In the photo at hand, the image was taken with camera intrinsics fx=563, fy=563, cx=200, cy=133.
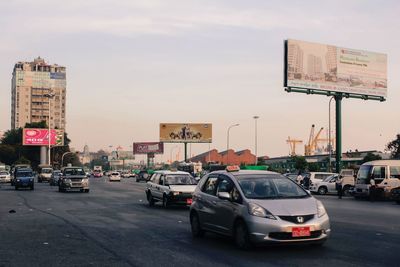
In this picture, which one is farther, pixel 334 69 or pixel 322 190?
pixel 334 69

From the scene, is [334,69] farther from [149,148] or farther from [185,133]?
[149,148]

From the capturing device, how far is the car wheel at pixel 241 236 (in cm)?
1090

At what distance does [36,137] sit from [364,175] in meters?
85.3

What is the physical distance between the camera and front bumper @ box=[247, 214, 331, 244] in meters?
10.4

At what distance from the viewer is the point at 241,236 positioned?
1112 centimetres

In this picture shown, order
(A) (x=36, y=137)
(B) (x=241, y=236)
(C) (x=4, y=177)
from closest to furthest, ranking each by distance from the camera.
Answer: (B) (x=241, y=236) < (C) (x=4, y=177) < (A) (x=36, y=137)

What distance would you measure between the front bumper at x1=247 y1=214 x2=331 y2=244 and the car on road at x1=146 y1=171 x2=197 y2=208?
12.5m

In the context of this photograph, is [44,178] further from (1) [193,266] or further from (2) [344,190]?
(1) [193,266]

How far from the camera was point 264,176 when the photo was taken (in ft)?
39.9

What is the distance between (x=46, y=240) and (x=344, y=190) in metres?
30.4

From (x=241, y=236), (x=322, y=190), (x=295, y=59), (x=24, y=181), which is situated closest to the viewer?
(x=241, y=236)

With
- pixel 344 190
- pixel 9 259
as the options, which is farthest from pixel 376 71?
pixel 9 259

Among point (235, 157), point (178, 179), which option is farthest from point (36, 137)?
point (235, 157)

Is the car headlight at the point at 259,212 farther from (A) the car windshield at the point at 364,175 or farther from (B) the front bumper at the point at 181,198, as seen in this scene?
(A) the car windshield at the point at 364,175
